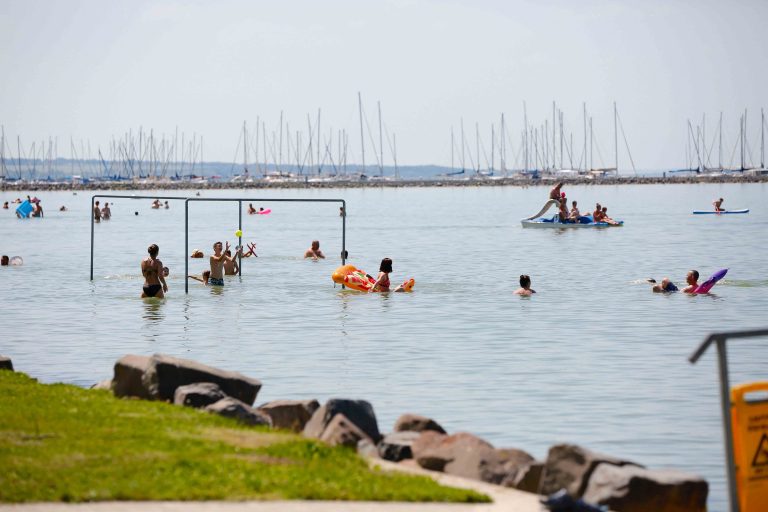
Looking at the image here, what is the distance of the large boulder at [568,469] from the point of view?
1060 cm

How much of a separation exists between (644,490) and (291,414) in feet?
17.6

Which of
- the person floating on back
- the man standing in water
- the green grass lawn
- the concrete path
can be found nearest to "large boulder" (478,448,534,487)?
the green grass lawn

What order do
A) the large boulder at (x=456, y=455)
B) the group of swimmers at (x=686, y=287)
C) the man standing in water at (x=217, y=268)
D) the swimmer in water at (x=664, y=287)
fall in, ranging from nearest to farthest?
the large boulder at (x=456, y=455) < the group of swimmers at (x=686, y=287) < the swimmer in water at (x=664, y=287) < the man standing in water at (x=217, y=268)

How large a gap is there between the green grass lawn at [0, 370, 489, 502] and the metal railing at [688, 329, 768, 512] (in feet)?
7.04

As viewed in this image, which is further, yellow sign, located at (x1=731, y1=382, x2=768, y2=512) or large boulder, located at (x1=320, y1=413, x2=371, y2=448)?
large boulder, located at (x1=320, y1=413, x2=371, y2=448)

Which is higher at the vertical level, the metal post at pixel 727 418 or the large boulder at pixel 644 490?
the metal post at pixel 727 418

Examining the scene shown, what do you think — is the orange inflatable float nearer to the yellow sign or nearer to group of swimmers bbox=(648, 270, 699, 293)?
group of swimmers bbox=(648, 270, 699, 293)

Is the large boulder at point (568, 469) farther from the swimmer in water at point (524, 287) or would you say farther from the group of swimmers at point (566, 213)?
the group of swimmers at point (566, 213)

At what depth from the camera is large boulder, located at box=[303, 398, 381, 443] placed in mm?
13398

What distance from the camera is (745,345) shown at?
22672 mm

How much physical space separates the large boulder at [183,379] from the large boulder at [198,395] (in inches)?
9.7

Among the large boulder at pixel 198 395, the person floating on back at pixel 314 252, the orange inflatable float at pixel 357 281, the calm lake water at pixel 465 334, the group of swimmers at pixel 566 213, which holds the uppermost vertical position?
the group of swimmers at pixel 566 213

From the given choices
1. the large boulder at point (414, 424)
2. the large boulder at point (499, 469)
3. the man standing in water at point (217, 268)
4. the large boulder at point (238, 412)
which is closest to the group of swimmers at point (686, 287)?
the man standing in water at point (217, 268)

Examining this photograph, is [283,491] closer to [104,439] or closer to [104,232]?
[104,439]
